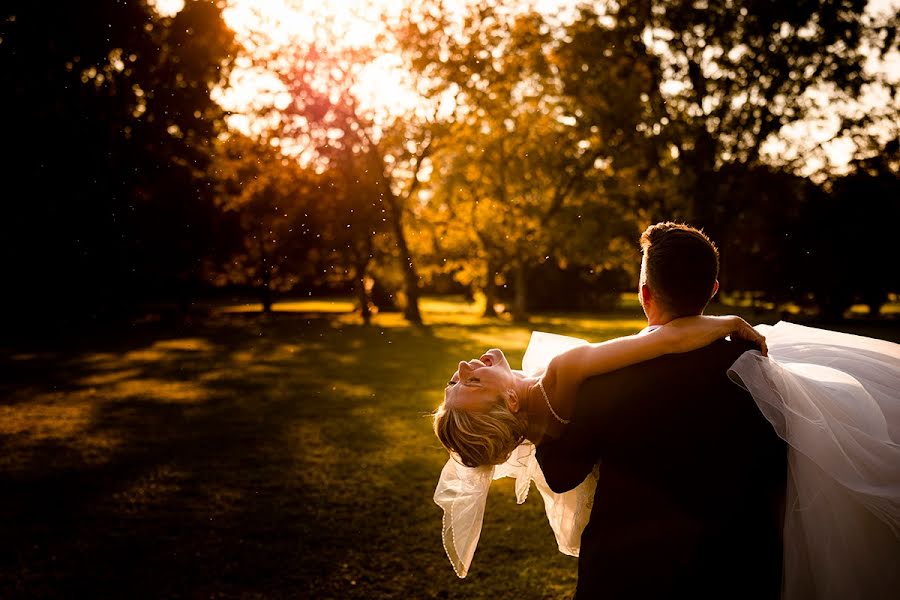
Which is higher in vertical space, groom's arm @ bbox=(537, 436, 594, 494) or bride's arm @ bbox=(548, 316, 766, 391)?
bride's arm @ bbox=(548, 316, 766, 391)

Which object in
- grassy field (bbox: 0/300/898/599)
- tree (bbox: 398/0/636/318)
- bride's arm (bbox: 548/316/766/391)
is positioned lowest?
grassy field (bbox: 0/300/898/599)

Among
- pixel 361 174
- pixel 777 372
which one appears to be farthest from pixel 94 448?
pixel 361 174

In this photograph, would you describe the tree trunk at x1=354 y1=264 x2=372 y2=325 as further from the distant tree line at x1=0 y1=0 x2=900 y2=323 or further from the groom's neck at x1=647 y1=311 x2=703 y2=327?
the groom's neck at x1=647 y1=311 x2=703 y2=327

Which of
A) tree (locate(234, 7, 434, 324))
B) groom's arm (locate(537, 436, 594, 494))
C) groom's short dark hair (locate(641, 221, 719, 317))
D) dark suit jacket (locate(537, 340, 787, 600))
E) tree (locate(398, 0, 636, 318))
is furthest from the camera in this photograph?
tree (locate(398, 0, 636, 318))

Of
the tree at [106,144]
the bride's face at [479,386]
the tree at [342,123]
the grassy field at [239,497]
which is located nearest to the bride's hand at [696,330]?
the bride's face at [479,386]

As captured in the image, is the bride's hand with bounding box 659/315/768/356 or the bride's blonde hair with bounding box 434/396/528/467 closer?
the bride's hand with bounding box 659/315/768/356

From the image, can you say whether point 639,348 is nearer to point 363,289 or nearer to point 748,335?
point 748,335

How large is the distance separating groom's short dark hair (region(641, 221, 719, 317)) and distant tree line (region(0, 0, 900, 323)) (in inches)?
168

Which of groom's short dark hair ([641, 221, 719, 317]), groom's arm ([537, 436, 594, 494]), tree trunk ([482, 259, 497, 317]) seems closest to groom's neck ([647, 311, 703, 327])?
groom's short dark hair ([641, 221, 719, 317])

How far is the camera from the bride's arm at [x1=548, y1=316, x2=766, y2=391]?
99.3 inches

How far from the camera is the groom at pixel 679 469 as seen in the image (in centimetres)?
247

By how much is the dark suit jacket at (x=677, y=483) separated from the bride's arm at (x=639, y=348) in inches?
1.6

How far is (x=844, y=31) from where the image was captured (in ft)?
80.9

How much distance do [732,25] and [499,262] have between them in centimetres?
1882
